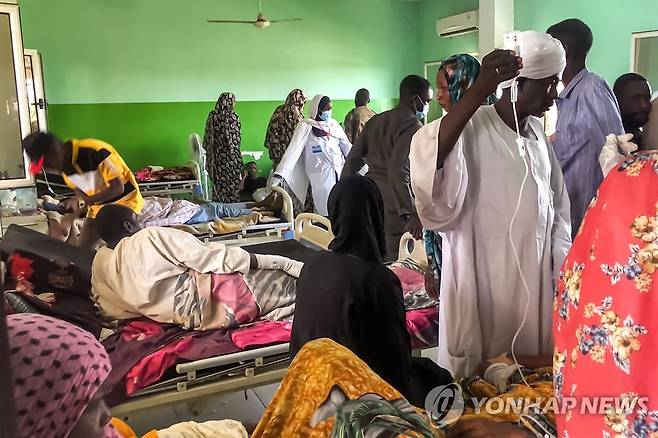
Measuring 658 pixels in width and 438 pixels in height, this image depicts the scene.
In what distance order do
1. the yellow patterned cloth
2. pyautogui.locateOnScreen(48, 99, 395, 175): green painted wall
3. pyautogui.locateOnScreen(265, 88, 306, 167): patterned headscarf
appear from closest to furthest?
1. the yellow patterned cloth
2. pyautogui.locateOnScreen(265, 88, 306, 167): patterned headscarf
3. pyautogui.locateOnScreen(48, 99, 395, 175): green painted wall

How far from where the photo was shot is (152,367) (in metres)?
2.68

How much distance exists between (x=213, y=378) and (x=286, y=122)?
4.75 meters

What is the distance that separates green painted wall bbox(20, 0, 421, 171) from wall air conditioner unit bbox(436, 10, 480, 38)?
4.34ft

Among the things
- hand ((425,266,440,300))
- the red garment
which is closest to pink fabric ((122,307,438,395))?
hand ((425,266,440,300))

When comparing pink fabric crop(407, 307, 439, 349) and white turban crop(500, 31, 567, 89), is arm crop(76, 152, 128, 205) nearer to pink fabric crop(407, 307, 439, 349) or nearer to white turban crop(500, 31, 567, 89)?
pink fabric crop(407, 307, 439, 349)

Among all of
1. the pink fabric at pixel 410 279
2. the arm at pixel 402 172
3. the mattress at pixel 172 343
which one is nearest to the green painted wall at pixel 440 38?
the arm at pixel 402 172

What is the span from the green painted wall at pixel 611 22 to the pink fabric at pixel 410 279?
4482 mm

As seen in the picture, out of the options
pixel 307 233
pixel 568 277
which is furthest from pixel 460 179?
pixel 307 233

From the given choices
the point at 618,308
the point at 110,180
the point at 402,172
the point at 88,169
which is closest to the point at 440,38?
the point at 402,172

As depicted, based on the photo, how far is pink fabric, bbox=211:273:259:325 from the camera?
316 centimetres

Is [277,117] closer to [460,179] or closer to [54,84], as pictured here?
[54,84]

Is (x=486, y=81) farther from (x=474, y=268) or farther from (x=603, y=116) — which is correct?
(x=603, y=116)

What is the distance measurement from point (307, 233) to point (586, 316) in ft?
12.5

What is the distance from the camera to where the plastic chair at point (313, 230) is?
448cm
